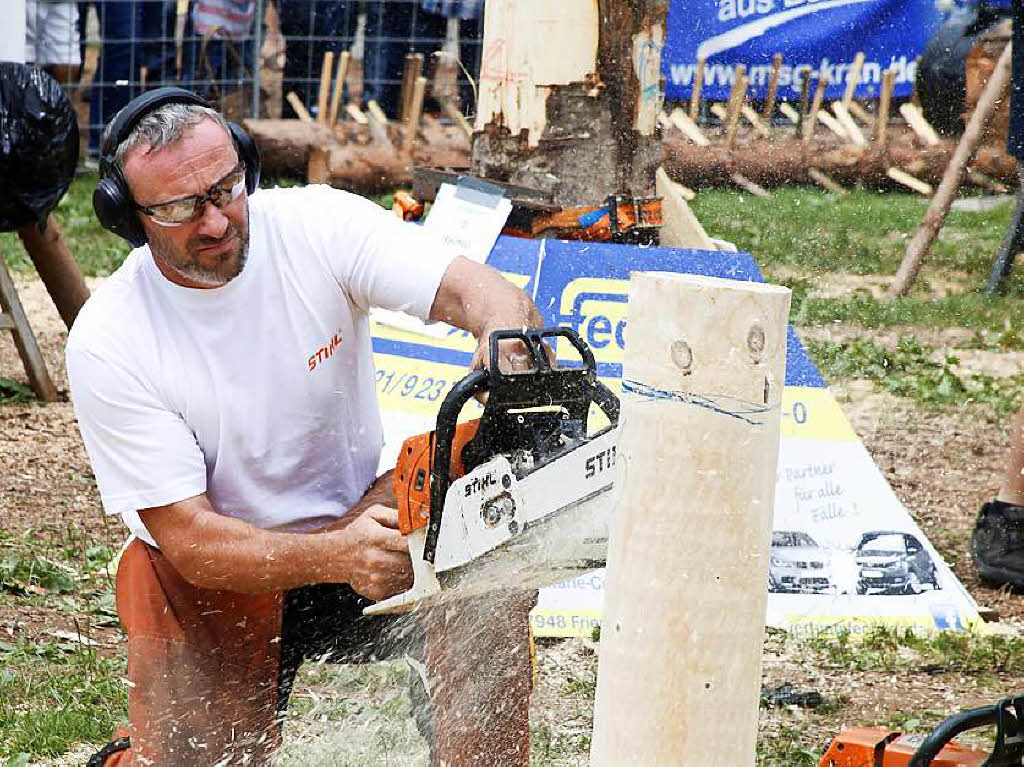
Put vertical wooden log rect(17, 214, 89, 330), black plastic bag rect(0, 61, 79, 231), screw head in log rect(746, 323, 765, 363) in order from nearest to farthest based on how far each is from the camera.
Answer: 1. screw head in log rect(746, 323, 765, 363)
2. black plastic bag rect(0, 61, 79, 231)
3. vertical wooden log rect(17, 214, 89, 330)

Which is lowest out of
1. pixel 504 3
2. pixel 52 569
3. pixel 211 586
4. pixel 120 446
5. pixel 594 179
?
pixel 52 569

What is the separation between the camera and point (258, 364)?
2.73 meters

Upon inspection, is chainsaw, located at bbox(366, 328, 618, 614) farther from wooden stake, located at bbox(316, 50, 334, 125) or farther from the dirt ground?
wooden stake, located at bbox(316, 50, 334, 125)

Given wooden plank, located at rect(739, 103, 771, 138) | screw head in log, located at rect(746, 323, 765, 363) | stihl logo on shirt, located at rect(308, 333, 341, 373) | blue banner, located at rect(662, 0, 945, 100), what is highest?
blue banner, located at rect(662, 0, 945, 100)

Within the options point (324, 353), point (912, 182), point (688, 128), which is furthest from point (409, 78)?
point (324, 353)

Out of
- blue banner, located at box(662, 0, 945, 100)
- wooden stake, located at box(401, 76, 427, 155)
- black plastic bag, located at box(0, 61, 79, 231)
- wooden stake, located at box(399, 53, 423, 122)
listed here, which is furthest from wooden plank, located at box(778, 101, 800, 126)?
black plastic bag, located at box(0, 61, 79, 231)

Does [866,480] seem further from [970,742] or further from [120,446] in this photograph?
[120,446]

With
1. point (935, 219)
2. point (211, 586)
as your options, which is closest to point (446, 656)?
point (211, 586)

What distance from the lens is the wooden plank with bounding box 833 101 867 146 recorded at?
8.48 metres

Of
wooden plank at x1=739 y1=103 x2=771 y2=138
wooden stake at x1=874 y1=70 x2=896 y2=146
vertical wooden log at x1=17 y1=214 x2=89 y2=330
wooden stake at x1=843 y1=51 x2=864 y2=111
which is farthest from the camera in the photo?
wooden plank at x1=739 y1=103 x2=771 y2=138

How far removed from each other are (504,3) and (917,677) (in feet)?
7.61

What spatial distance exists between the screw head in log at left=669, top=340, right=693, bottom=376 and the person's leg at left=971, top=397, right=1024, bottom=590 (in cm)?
283

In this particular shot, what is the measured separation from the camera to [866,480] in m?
4.07

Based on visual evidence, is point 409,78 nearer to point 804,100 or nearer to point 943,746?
point 804,100
